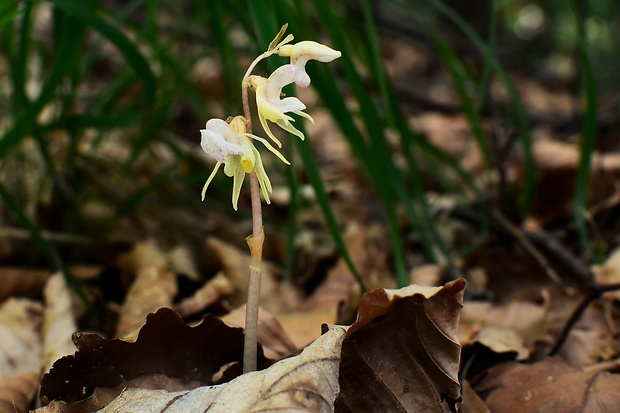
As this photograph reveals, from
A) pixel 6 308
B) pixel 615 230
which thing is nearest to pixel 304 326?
pixel 6 308

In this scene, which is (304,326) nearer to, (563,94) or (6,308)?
(6,308)

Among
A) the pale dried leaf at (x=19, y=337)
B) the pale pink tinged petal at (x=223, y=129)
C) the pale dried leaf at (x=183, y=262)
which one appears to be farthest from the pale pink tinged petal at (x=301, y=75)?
the pale dried leaf at (x=183, y=262)

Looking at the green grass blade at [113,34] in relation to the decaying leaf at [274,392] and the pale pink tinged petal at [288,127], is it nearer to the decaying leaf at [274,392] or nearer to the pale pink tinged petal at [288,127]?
the pale pink tinged petal at [288,127]

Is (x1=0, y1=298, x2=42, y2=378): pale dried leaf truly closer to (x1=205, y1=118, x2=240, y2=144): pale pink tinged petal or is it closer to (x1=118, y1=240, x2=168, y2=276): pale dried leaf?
(x1=118, y1=240, x2=168, y2=276): pale dried leaf

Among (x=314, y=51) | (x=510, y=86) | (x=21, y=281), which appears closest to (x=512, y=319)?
(x=510, y=86)

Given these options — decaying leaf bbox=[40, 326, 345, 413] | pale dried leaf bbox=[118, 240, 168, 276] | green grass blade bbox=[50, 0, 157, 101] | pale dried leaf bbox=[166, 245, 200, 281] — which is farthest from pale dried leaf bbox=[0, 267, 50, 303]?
decaying leaf bbox=[40, 326, 345, 413]

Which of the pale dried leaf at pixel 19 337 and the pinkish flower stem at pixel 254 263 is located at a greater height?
the pinkish flower stem at pixel 254 263

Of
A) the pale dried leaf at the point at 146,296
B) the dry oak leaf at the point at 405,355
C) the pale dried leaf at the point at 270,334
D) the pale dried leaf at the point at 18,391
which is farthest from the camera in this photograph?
the pale dried leaf at the point at 146,296
